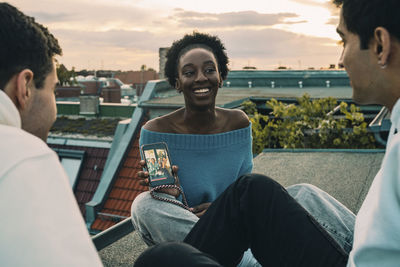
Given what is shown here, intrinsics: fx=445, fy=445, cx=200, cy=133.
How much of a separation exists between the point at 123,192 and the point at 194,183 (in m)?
9.44

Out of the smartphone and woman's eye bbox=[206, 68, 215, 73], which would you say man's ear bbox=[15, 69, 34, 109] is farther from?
woman's eye bbox=[206, 68, 215, 73]

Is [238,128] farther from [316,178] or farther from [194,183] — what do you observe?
[316,178]

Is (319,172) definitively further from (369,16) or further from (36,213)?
(36,213)

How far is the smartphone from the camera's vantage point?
2.52 meters

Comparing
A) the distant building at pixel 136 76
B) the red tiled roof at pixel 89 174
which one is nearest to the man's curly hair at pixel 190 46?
the red tiled roof at pixel 89 174

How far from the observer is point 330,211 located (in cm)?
210

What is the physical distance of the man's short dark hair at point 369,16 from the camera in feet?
4.46

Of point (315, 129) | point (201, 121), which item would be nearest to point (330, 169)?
point (315, 129)

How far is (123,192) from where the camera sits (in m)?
11.9

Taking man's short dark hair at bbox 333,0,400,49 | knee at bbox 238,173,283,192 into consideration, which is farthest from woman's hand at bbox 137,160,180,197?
man's short dark hair at bbox 333,0,400,49

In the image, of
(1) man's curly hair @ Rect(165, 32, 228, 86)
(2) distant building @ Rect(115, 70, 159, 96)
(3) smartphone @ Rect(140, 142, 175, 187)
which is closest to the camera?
(3) smartphone @ Rect(140, 142, 175, 187)

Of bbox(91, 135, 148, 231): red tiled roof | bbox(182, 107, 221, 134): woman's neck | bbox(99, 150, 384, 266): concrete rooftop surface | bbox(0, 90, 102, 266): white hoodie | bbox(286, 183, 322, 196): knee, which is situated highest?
bbox(0, 90, 102, 266): white hoodie

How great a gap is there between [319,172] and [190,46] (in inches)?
121

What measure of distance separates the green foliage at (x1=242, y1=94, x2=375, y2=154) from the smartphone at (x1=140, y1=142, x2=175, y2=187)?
5.35 metres
